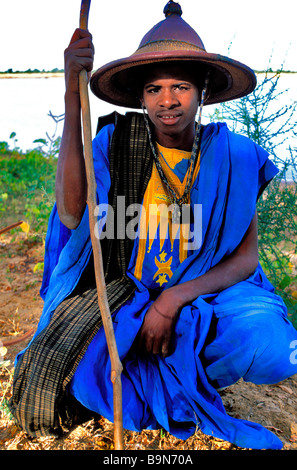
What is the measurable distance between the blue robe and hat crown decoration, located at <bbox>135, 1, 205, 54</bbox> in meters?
0.47

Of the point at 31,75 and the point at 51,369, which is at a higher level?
the point at 31,75

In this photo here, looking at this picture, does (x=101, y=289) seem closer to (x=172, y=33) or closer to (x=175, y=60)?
(x=175, y=60)

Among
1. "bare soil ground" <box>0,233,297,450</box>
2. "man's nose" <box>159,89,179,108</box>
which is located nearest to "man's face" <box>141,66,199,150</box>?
"man's nose" <box>159,89,179,108</box>

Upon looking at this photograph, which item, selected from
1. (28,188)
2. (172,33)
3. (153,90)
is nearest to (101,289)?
(153,90)

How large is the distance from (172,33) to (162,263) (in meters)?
1.10

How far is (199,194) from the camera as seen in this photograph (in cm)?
211

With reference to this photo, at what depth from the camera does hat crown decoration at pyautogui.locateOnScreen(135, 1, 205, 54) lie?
1944 mm

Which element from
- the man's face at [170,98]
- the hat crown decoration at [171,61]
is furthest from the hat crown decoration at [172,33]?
the man's face at [170,98]

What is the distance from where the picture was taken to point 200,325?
6.13ft

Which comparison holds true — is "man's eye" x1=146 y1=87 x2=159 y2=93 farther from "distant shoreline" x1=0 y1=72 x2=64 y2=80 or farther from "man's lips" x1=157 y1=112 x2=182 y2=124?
"distant shoreline" x1=0 y1=72 x2=64 y2=80
